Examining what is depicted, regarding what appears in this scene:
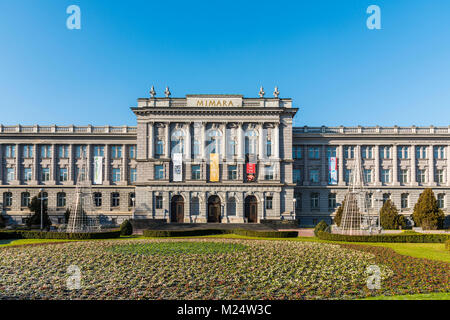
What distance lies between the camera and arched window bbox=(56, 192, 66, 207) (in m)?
60.2

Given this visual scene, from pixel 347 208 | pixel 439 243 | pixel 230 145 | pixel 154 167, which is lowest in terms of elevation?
pixel 439 243

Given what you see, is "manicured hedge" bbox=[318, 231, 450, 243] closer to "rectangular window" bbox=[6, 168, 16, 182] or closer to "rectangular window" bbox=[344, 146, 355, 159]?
"rectangular window" bbox=[344, 146, 355, 159]

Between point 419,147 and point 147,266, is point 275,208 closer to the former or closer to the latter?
point 419,147

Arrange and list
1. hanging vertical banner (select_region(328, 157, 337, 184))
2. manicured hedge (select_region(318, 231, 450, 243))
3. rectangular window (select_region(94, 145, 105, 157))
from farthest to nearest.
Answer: rectangular window (select_region(94, 145, 105, 157))
hanging vertical banner (select_region(328, 157, 337, 184))
manicured hedge (select_region(318, 231, 450, 243))

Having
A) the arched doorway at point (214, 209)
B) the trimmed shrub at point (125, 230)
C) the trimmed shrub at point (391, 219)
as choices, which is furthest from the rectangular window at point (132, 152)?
the trimmed shrub at point (391, 219)

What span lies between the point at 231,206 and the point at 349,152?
23221 mm

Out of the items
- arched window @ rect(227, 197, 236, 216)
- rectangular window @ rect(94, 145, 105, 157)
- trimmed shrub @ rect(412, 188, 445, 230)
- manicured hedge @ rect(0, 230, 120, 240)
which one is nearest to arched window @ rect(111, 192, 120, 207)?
rectangular window @ rect(94, 145, 105, 157)

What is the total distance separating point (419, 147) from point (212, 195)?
37.4m

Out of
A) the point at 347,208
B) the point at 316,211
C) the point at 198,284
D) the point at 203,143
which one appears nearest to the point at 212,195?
the point at 203,143

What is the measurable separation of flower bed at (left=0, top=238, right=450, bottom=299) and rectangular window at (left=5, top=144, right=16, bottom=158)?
39692 mm

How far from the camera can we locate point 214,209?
54812 mm

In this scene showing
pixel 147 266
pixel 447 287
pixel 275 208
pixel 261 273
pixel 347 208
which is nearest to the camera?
pixel 447 287

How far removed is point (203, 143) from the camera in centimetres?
5534

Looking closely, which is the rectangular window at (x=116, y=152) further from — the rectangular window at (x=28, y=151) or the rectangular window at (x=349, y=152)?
the rectangular window at (x=349, y=152)
